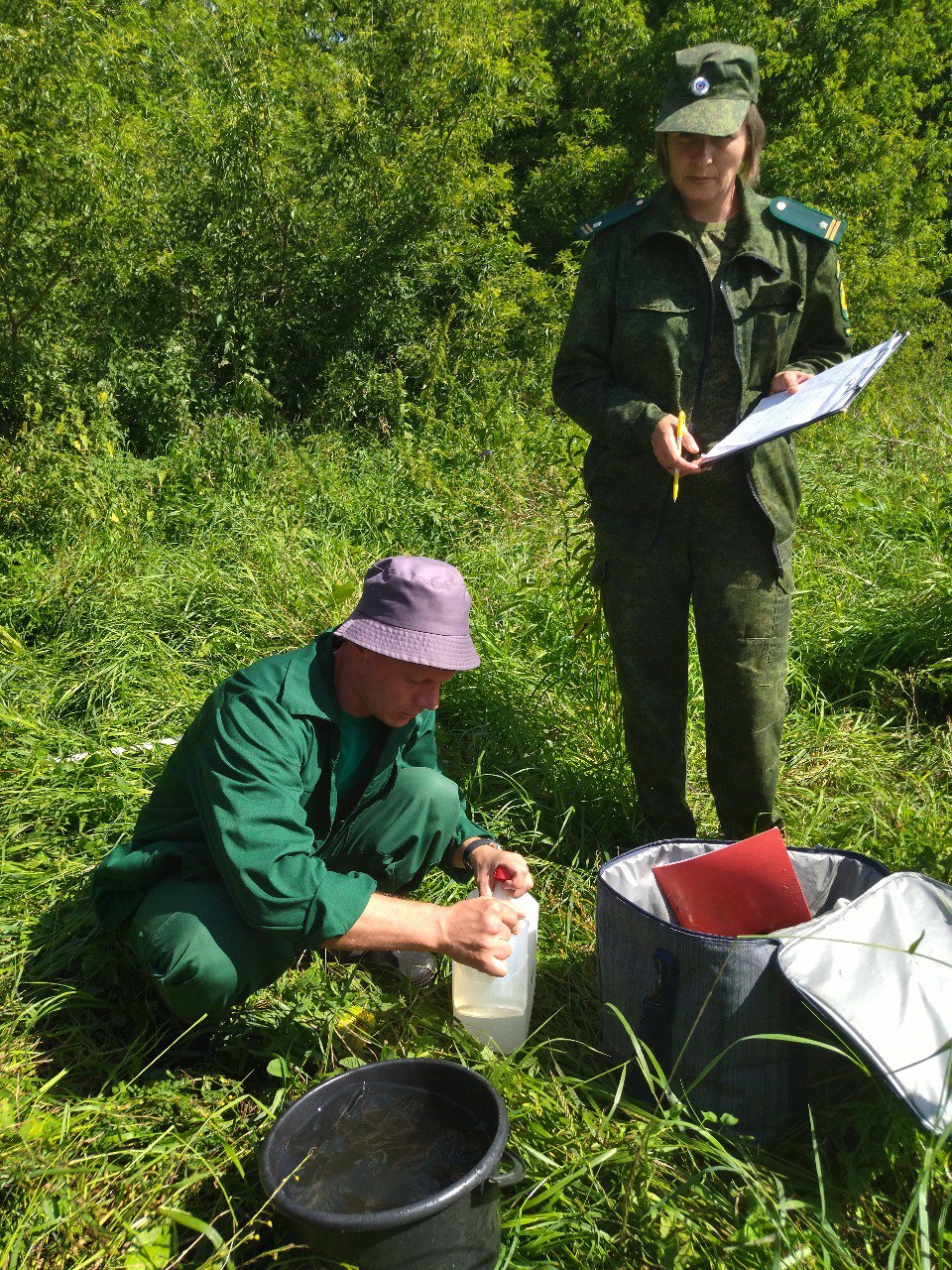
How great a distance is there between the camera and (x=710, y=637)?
8.88 feet

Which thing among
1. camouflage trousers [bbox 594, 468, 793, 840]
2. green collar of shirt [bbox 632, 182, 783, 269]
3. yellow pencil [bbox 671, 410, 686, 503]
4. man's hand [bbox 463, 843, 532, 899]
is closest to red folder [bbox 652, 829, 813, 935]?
man's hand [bbox 463, 843, 532, 899]

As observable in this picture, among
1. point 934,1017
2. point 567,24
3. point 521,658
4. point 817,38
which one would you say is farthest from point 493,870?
point 567,24

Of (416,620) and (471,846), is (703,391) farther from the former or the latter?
(471,846)

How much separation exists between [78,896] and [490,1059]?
1.20m

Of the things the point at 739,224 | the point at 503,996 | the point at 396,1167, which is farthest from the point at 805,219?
the point at 396,1167

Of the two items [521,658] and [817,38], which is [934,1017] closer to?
[521,658]

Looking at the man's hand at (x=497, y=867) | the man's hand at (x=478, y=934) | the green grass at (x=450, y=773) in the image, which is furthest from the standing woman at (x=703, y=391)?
the man's hand at (x=478, y=934)

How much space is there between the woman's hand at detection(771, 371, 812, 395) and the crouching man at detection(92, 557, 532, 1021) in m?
0.97

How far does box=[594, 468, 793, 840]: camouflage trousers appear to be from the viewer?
8.71 feet

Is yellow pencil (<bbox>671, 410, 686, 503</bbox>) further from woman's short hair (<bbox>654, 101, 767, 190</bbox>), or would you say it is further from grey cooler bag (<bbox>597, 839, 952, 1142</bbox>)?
grey cooler bag (<bbox>597, 839, 952, 1142</bbox>)

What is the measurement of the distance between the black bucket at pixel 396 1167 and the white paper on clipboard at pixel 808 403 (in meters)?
1.40

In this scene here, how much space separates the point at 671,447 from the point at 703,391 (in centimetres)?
30

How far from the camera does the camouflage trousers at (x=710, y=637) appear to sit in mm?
2654

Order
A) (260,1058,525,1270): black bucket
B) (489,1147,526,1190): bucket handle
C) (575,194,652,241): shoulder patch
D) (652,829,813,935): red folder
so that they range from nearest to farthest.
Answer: (260,1058,525,1270): black bucket < (489,1147,526,1190): bucket handle < (652,829,813,935): red folder < (575,194,652,241): shoulder patch
